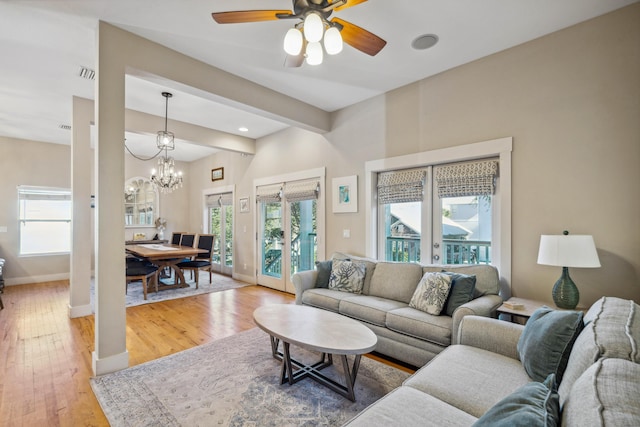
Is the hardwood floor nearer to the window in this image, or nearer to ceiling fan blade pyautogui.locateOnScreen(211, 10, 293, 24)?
the window

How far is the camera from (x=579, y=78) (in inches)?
101

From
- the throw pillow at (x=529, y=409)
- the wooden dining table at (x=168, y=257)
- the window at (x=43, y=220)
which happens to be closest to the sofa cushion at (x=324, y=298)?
the throw pillow at (x=529, y=409)

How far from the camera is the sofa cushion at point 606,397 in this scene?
2.39ft

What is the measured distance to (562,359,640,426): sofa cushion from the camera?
2.39 ft

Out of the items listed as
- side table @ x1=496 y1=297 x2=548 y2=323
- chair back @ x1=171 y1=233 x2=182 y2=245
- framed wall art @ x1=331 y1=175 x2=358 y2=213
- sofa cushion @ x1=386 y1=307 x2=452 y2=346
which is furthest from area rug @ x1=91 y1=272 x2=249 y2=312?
side table @ x1=496 y1=297 x2=548 y2=323

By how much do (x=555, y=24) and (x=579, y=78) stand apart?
50cm

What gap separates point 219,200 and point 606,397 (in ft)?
23.2

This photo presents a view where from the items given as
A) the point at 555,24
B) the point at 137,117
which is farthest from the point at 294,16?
the point at 137,117

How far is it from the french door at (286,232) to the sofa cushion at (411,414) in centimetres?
339

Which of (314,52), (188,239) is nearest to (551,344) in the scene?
(314,52)

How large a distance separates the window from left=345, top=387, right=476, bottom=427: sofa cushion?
303 inches

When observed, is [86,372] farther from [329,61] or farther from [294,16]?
[329,61]

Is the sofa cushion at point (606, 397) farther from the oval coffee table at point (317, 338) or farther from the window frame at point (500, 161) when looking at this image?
the window frame at point (500, 161)

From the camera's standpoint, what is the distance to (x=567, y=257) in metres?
2.25
